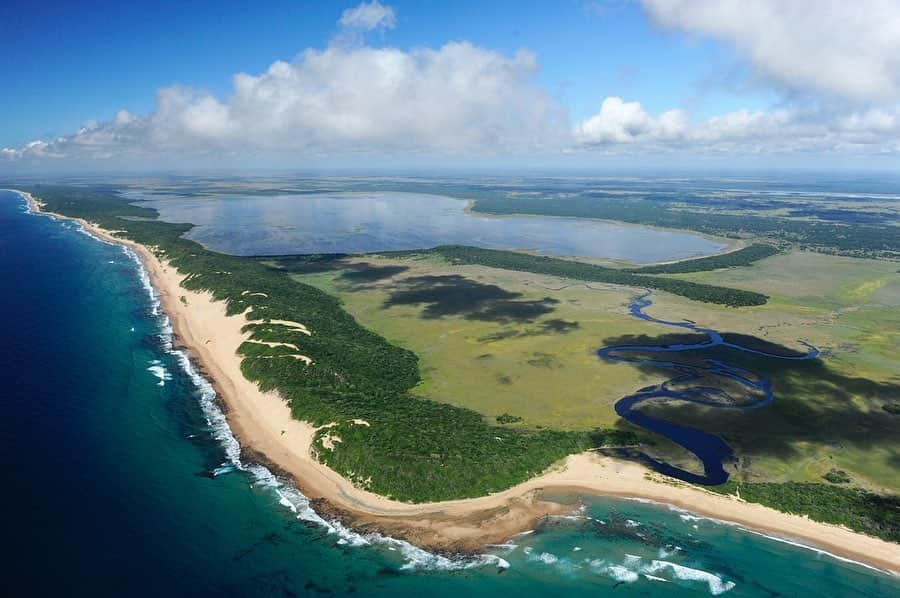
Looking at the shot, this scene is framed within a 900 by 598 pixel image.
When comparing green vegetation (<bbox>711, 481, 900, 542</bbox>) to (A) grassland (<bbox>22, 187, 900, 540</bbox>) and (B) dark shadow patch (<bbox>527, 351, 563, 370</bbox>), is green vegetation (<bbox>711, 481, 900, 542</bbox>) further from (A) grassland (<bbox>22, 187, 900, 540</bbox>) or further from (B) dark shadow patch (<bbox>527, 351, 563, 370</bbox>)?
(B) dark shadow patch (<bbox>527, 351, 563, 370</bbox>)

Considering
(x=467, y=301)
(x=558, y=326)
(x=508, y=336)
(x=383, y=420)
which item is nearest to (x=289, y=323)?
(x=508, y=336)

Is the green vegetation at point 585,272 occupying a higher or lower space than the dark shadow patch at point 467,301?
higher

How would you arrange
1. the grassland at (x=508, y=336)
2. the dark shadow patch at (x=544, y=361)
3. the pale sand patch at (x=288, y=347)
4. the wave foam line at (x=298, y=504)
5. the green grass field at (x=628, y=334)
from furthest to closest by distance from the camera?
the dark shadow patch at (x=544, y=361) → the pale sand patch at (x=288, y=347) → the grassland at (x=508, y=336) → the green grass field at (x=628, y=334) → the wave foam line at (x=298, y=504)

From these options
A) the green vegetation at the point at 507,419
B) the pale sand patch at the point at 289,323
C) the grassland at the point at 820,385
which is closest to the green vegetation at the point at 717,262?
the grassland at the point at 820,385

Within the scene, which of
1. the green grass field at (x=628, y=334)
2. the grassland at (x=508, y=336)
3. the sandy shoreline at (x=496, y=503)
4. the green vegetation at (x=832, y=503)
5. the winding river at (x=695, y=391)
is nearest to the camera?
the sandy shoreline at (x=496, y=503)

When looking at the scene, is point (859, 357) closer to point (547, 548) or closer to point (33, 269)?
point (547, 548)

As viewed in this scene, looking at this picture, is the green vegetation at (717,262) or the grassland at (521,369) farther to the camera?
the green vegetation at (717,262)

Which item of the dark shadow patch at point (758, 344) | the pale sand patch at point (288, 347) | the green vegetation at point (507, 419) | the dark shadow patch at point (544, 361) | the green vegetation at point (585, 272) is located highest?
the green vegetation at point (585, 272)

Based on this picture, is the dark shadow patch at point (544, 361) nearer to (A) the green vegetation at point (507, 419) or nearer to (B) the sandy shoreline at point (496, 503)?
(A) the green vegetation at point (507, 419)
